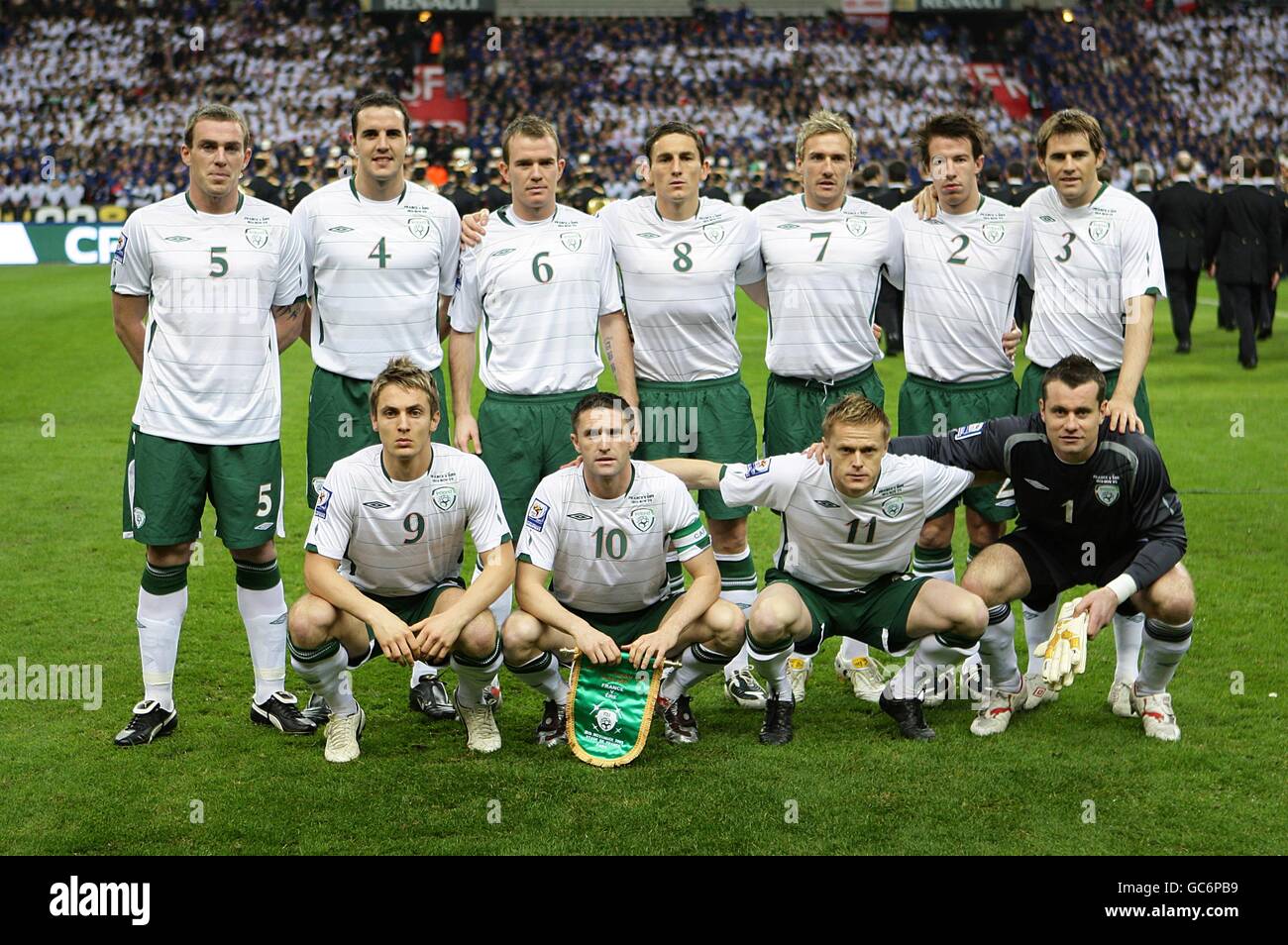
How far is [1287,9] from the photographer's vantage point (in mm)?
38000

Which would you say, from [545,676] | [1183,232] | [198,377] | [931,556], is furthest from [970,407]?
[1183,232]

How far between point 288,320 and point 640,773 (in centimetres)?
226

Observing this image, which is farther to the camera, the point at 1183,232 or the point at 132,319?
the point at 1183,232

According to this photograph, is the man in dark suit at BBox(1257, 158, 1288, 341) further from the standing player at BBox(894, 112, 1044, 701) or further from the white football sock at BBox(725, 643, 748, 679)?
the white football sock at BBox(725, 643, 748, 679)

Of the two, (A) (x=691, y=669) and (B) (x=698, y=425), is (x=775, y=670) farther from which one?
(B) (x=698, y=425)

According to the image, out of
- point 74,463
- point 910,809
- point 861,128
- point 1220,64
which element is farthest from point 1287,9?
point 910,809

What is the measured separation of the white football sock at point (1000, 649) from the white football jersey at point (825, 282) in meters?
1.21

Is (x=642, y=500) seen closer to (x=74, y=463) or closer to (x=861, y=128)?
(x=74, y=463)

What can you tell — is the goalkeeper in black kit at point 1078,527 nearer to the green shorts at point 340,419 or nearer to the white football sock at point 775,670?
the white football sock at point 775,670

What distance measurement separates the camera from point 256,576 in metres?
5.32

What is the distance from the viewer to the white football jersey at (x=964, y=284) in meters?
5.68

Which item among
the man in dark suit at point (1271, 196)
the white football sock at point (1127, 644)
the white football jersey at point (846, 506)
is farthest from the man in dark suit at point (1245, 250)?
the white football jersey at point (846, 506)

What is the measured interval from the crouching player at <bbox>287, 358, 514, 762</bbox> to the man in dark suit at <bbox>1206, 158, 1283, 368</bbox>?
11.4 m

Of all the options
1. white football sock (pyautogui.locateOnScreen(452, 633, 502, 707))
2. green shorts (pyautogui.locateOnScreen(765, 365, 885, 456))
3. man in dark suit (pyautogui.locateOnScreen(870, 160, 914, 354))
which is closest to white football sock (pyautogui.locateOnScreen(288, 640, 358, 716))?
white football sock (pyautogui.locateOnScreen(452, 633, 502, 707))
